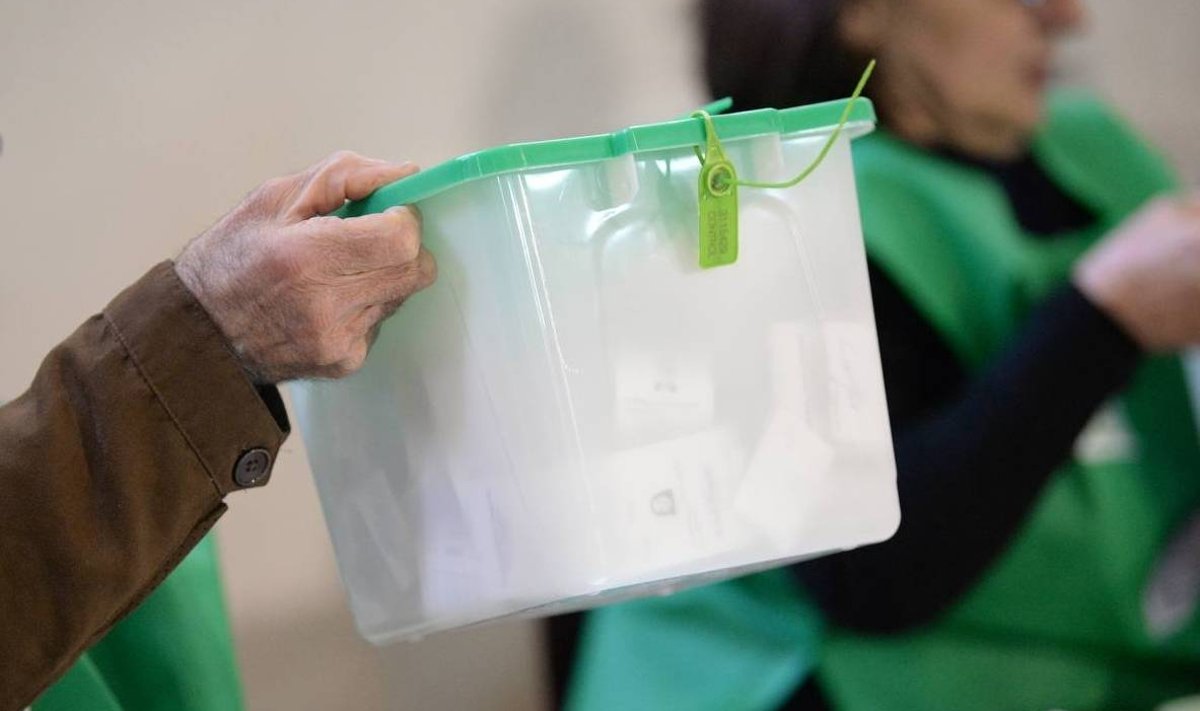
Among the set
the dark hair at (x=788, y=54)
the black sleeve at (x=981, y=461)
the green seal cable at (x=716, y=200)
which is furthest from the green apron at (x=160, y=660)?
the dark hair at (x=788, y=54)

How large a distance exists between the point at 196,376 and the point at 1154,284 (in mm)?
742

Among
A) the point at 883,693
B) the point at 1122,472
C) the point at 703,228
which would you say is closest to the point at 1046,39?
the point at 1122,472

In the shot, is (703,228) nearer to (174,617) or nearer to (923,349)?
(174,617)

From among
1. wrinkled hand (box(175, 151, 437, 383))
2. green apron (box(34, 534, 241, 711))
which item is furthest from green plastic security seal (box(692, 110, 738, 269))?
green apron (box(34, 534, 241, 711))

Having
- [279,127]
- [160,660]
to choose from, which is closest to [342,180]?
[160,660]

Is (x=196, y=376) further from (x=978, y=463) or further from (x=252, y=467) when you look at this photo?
(x=978, y=463)

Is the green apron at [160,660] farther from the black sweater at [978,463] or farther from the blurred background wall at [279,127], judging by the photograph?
the black sweater at [978,463]

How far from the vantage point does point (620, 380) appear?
0.57 m

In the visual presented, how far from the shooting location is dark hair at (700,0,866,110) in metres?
1.05

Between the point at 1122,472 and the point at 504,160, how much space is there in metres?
0.80

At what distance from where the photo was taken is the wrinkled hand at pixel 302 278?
21.8 inches

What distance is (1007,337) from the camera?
1077 millimetres

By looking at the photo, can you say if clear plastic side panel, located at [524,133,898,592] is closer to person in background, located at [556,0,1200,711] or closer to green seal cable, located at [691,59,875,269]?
green seal cable, located at [691,59,875,269]

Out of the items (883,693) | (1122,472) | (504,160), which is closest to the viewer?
(504,160)
